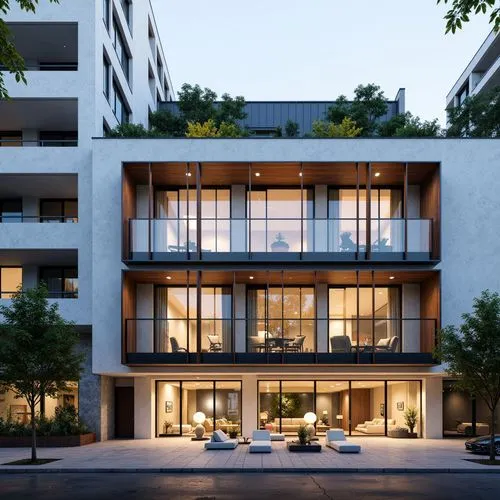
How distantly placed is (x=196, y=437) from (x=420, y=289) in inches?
425

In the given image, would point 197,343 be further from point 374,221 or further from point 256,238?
point 374,221

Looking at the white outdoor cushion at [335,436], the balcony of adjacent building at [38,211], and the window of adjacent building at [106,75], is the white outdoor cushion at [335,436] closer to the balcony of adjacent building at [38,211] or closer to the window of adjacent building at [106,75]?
the balcony of adjacent building at [38,211]

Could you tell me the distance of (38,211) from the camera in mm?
29609

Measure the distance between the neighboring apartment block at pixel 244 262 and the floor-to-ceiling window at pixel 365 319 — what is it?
6 cm

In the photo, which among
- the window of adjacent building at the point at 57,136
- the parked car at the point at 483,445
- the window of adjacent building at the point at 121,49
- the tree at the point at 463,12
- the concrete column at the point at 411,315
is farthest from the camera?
the window of adjacent building at the point at 121,49

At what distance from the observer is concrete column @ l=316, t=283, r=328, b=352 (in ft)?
88.7

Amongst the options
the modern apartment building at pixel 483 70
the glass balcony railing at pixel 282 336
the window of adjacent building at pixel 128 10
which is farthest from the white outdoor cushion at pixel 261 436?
the modern apartment building at pixel 483 70

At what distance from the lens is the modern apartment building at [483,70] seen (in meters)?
47.5

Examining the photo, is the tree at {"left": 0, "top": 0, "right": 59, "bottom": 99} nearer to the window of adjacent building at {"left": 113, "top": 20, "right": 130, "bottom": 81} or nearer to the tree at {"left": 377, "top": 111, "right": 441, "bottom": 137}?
the window of adjacent building at {"left": 113, "top": 20, "right": 130, "bottom": 81}

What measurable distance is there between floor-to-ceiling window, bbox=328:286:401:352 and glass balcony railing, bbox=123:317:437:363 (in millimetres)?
37

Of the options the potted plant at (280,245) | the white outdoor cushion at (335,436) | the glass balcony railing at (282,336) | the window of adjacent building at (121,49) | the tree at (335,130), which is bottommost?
the white outdoor cushion at (335,436)

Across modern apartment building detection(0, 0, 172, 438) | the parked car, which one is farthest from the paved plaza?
modern apartment building detection(0, 0, 172, 438)

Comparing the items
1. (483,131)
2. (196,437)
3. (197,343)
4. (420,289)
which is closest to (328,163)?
(420,289)

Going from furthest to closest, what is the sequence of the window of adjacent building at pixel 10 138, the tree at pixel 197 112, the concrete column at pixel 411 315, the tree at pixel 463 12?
the tree at pixel 197 112, the window of adjacent building at pixel 10 138, the concrete column at pixel 411 315, the tree at pixel 463 12
